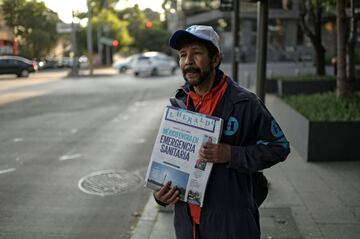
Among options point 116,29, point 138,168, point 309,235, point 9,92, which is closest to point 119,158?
point 138,168

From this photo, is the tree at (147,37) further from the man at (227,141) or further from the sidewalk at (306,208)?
the man at (227,141)

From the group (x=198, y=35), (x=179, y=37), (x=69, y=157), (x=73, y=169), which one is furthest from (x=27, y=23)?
(x=198, y=35)

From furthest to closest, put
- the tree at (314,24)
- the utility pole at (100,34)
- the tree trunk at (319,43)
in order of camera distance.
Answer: the utility pole at (100,34), the tree trunk at (319,43), the tree at (314,24)

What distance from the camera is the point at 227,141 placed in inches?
94.2

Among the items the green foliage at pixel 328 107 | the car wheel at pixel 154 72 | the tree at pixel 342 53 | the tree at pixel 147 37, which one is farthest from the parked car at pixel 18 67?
the tree at pixel 147 37

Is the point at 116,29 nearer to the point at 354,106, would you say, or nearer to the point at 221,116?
the point at 354,106

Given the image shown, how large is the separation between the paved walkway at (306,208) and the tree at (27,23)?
6379 millimetres

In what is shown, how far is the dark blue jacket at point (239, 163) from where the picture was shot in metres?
2.36

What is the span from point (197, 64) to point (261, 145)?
1.77 ft

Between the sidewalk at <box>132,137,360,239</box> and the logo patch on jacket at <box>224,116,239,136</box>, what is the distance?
2182mm

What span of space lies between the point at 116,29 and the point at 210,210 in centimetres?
5742

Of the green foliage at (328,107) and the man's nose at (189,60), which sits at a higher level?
the man's nose at (189,60)

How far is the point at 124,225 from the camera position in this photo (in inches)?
199

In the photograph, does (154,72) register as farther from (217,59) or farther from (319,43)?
(217,59)
